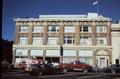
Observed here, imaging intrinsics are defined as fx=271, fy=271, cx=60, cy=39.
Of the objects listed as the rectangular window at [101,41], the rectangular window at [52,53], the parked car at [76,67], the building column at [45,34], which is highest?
the building column at [45,34]

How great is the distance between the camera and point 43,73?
21562 mm

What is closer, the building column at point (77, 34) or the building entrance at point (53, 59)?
the building entrance at point (53, 59)

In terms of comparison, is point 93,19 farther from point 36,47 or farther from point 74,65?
point 74,65

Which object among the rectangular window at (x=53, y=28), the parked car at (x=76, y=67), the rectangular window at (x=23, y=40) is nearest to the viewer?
the parked car at (x=76, y=67)

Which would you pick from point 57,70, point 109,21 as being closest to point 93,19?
point 109,21

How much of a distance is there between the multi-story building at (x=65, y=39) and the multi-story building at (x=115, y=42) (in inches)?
25.1

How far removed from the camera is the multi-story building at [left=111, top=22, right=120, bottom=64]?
142 feet

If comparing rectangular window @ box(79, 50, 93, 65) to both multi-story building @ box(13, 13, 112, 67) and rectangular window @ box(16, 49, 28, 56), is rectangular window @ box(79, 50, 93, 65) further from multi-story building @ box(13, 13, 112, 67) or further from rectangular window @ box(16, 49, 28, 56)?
rectangular window @ box(16, 49, 28, 56)

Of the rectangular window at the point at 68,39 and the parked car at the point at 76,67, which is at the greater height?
the rectangular window at the point at 68,39

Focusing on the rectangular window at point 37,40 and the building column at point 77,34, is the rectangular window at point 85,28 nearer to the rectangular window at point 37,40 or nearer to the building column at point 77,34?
the building column at point 77,34

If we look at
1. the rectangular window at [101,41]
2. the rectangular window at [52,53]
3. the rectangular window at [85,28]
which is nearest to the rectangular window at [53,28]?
the rectangular window at [52,53]

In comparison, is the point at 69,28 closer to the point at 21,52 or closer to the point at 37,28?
the point at 37,28

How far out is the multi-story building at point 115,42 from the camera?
43406 mm

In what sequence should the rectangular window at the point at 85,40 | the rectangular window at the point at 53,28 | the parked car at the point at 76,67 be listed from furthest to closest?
1. the rectangular window at the point at 53,28
2. the rectangular window at the point at 85,40
3. the parked car at the point at 76,67
